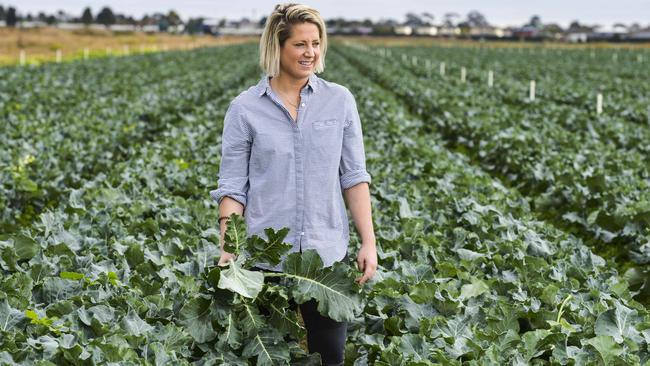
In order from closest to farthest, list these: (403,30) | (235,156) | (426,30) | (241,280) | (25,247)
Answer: (241,280), (235,156), (25,247), (403,30), (426,30)

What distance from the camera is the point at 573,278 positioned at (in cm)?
486

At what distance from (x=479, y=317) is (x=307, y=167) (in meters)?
1.31

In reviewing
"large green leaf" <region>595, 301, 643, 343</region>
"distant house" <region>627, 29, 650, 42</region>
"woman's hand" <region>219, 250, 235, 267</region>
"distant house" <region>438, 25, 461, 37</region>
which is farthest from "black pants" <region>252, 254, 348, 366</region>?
"distant house" <region>438, 25, 461, 37</region>

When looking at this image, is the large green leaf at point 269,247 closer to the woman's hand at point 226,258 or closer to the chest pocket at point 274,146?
the woman's hand at point 226,258

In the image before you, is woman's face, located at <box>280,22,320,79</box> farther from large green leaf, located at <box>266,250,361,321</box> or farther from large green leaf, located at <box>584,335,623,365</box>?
large green leaf, located at <box>584,335,623,365</box>

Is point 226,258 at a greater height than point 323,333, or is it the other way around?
point 226,258

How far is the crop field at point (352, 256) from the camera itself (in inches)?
132

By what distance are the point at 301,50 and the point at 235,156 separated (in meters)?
0.52

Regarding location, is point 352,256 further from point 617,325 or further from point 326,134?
point 326,134

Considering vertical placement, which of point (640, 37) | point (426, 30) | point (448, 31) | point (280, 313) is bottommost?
point (280, 313)

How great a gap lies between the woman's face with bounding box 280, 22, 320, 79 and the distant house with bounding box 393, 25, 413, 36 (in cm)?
11707

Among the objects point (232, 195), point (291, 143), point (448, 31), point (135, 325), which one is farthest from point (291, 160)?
point (448, 31)

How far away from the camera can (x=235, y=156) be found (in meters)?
3.38

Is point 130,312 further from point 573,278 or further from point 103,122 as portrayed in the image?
point 103,122
